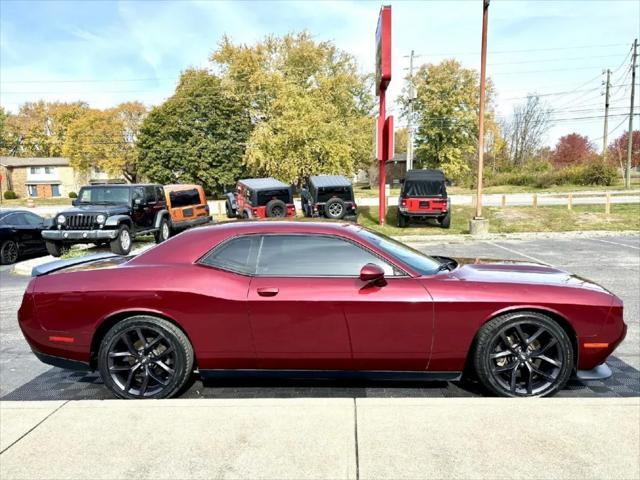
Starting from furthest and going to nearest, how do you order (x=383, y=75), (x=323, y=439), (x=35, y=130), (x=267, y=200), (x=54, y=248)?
(x=35, y=130) < (x=267, y=200) < (x=383, y=75) < (x=54, y=248) < (x=323, y=439)

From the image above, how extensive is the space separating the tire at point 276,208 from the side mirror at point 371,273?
15.0 m

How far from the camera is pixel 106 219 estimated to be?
11656 mm

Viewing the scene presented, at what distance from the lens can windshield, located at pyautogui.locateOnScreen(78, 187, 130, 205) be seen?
1258 centimetres

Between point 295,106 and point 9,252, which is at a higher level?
point 295,106

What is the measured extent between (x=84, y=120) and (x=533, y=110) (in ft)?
197

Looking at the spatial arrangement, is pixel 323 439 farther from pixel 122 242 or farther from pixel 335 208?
pixel 335 208

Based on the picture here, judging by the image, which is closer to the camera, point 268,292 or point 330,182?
point 268,292

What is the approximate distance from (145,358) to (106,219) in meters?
9.32

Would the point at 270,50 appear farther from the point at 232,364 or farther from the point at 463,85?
the point at 232,364

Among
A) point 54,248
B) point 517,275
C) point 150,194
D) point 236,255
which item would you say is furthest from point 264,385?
point 150,194

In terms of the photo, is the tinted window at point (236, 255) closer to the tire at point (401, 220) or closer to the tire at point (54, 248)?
the tire at point (54, 248)

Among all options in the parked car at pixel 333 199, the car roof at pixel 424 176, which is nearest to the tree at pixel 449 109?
the car roof at pixel 424 176

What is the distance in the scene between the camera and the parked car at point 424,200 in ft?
58.6

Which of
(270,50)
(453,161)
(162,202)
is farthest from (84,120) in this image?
(162,202)
